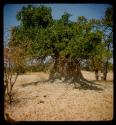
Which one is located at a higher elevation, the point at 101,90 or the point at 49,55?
the point at 49,55

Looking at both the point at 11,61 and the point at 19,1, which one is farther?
the point at 11,61

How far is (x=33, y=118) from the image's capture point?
3.20m

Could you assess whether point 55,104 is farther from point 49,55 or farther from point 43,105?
point 49,55

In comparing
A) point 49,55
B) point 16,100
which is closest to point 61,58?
point 49,55

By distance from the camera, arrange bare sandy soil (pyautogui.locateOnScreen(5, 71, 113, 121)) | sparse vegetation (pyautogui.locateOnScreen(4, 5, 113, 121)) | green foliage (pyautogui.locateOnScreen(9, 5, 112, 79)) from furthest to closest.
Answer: green foliage (pyautogui.locateOnScreen(9, 5, 112, 79)), sparse vegetation (pyautogui.locateOnScreen(4, 5, 113, 121)), bare sandy soil (pyautogui.locateOnScreen(5, 71, 113, 121))

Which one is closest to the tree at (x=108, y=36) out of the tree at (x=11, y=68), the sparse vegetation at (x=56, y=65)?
the sparse vegetation at (x=56, y=65)

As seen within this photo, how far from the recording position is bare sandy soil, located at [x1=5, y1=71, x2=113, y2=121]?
3223mm

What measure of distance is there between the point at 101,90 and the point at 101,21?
81 centimetres

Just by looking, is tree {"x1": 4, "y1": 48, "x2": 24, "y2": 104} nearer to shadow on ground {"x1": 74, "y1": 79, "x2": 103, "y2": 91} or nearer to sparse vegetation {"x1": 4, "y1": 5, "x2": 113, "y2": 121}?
sparse vegetation {"x1": 4, "y1": 5, "x2": 113, "y2": 121}

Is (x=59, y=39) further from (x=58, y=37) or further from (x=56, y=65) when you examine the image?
(x=56, y=65)

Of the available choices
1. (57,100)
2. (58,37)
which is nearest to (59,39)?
(58,37)

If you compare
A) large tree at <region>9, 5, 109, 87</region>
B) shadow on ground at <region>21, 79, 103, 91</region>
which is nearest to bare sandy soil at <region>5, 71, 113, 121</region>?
shadow on ground at <region>21, 79, 103, 91</region>

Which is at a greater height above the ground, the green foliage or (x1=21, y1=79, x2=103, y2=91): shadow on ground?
the green foliage

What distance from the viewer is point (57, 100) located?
343 cm
